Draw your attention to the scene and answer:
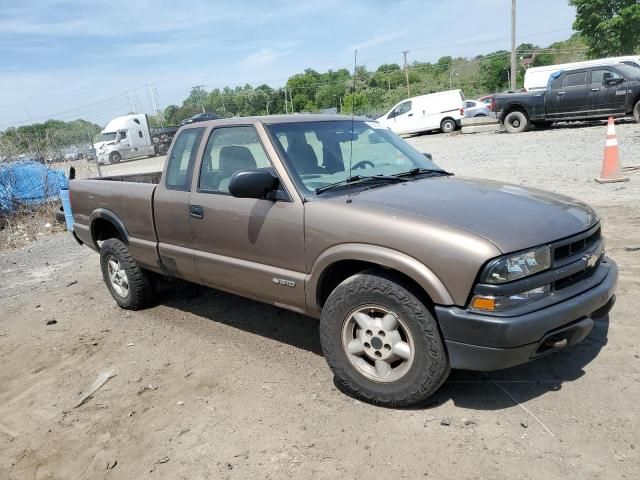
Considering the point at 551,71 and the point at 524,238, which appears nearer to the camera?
the point at 524,238

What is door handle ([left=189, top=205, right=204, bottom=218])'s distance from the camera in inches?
163

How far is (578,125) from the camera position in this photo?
17.9m

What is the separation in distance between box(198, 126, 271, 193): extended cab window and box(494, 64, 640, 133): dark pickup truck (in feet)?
49.0

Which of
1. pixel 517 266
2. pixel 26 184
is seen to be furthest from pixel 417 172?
pixel 26 184

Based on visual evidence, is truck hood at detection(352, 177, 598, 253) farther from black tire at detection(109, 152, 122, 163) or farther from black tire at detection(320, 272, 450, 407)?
black tire at detection(109, 152, 122, 163)

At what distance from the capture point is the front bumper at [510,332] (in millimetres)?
2693

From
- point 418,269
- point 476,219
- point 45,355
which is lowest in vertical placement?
point 45,355

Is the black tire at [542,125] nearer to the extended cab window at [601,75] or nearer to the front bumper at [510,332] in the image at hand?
the extended cab window at [601,75]

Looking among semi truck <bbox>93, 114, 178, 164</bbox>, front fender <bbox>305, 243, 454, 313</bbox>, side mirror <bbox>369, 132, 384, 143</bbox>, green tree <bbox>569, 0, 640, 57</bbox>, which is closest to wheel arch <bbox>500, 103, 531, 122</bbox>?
side mirror <bbox>369, 132, 384, 143</bbox>

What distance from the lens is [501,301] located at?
271cm

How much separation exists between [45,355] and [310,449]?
2.99 meters

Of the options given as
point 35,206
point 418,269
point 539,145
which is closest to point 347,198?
point 418,269

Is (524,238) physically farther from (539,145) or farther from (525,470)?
(539,145)

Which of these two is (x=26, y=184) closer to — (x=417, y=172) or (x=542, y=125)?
(x=417, y=172)
